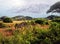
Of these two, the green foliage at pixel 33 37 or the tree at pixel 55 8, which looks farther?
the tree at pixel 55 8

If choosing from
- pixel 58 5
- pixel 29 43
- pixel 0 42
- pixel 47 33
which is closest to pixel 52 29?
pixel 47 33

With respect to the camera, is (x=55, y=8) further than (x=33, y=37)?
Yes

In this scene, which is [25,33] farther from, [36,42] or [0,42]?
[0,42]

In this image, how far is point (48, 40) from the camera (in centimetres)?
1991

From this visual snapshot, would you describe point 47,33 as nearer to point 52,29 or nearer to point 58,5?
point 52,29

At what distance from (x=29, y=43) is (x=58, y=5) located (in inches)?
888

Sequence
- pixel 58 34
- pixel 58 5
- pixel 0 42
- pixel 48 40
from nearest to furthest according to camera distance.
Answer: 1. pixel 0 42
2. pixel 48 40
3. pixel 58 34
4. pixel 58 5

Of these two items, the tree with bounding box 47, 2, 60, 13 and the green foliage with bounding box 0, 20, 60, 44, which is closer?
the green foliage with bounding box 0, 20, 60, 44

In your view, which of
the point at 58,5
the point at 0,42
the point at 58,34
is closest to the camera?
the point at 0,42

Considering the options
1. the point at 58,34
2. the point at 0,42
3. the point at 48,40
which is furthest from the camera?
the point at 58,34

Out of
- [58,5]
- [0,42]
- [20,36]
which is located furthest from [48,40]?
[58,5]

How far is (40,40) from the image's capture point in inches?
805

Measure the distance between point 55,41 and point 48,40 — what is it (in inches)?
22.3

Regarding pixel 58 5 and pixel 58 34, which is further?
pixel 58 5
